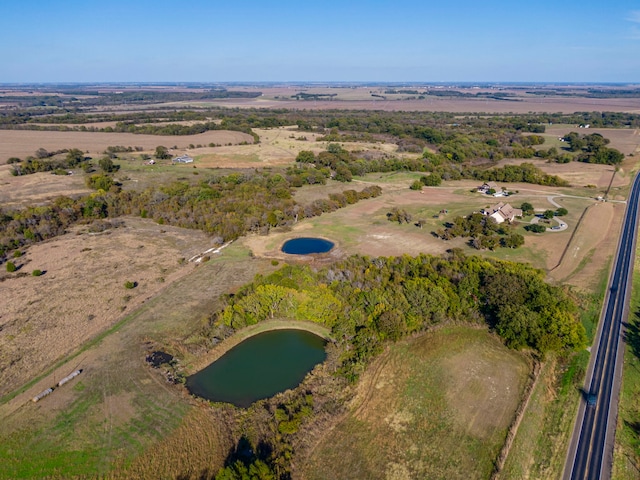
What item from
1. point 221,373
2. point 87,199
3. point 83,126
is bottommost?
point 221,373

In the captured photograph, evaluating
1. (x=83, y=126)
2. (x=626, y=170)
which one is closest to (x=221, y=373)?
(x=626, y=170)

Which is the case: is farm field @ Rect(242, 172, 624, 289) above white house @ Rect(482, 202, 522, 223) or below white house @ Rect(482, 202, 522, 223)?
below

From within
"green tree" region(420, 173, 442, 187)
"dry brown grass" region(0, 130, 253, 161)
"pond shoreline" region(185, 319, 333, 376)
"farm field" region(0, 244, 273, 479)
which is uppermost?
"dry brown grass" region(0, 130, 253, 161)

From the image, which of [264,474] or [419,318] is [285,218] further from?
[264,474]

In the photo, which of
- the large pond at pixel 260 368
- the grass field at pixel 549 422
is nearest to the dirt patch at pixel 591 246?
the grass field at pixel 549 422

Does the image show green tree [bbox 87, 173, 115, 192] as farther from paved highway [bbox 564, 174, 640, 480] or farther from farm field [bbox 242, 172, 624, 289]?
paved highway [bbox 564, 174, 640, 480]

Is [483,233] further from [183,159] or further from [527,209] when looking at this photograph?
[183,159]

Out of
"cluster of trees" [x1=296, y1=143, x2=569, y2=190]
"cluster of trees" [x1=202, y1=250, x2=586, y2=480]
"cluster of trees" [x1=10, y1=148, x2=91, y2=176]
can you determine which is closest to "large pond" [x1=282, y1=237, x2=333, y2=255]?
"cluster of trees" [x1=202, y1=250, x2=586, y2=480]
